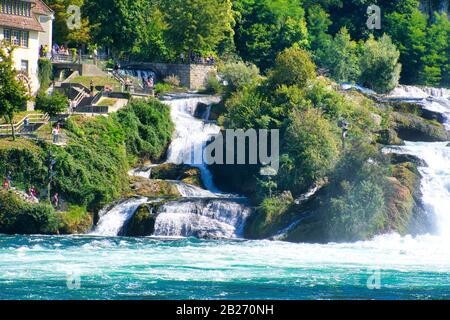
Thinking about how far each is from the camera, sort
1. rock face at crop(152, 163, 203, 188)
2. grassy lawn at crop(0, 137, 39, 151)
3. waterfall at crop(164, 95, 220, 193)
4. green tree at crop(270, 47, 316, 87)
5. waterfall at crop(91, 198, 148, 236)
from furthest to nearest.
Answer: green tree at crop(270, 47, 316, 87), waterfall at crop(164, 95, 220, 193), rock face at crop(152, 163, 203, 188), grassy lawn at crop(0, 137, 39, 151), waterfall at crop(91, 198, 148, 236)

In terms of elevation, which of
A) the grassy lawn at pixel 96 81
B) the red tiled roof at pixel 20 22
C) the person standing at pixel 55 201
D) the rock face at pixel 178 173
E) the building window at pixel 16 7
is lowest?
the person standing at pixel 55 201

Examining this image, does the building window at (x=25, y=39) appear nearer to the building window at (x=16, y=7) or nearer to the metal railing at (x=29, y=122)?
the building window at (x=16, y=7)

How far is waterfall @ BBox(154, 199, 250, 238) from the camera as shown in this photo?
7706 centimetres

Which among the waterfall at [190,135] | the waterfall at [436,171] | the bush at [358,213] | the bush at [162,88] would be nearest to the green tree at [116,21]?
the bush at [162,88]

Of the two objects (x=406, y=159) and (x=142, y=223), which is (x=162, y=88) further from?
(x=142, y=223)

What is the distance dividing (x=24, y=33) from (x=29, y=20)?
110cm

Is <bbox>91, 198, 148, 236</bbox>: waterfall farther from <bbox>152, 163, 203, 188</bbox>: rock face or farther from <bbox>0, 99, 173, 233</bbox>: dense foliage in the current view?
<bbox>152, 163, 203, 188</bbox>: rock face

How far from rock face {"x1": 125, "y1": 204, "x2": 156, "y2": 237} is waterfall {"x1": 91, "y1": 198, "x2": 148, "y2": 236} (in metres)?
0.61

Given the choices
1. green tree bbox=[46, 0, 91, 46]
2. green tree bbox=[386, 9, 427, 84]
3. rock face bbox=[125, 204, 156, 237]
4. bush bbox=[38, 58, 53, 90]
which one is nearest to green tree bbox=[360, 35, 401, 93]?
green tree bbox=[386, 9, 427, 84]

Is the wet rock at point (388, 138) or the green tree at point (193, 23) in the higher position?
the green tree at point (193, 23)

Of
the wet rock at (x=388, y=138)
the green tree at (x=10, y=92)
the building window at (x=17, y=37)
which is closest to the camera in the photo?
the green tree at (x=10, y=92)

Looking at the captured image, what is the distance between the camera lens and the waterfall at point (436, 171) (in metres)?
78.4

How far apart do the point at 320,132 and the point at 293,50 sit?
9.73 m
